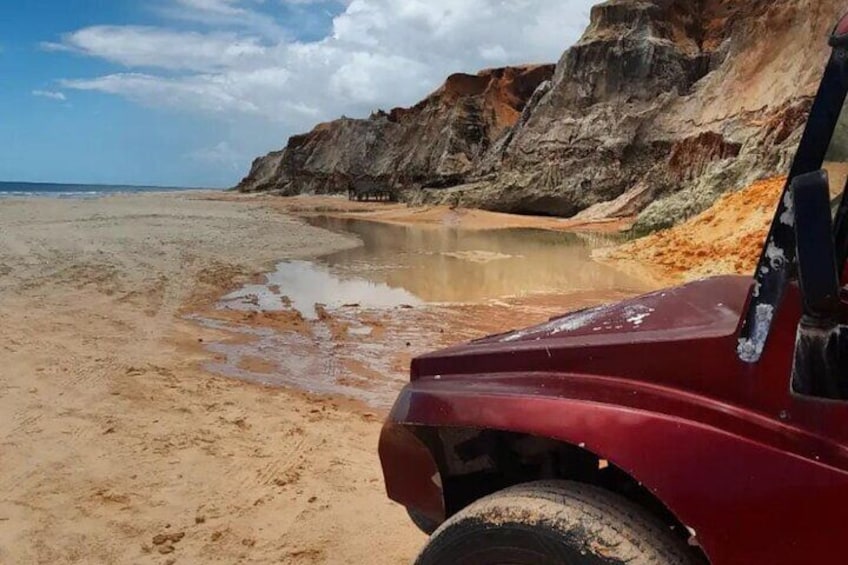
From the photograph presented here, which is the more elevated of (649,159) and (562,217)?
(649,159)

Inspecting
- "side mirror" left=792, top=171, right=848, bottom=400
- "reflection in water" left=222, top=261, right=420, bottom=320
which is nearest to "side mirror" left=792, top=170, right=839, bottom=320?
"side mirror" left=792, top=171, right=848, bottom=400

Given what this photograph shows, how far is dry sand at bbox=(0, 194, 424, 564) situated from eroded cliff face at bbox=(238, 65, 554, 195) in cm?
3811

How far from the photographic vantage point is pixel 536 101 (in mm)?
40719

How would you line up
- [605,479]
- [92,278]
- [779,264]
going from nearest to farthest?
[779,264] < [605,479] < [92,278]

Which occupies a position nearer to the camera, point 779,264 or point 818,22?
point 779,264

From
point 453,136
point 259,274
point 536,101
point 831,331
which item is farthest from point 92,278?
point 453,136

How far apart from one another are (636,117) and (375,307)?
28211mm

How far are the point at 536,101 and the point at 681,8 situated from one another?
9.25 meters

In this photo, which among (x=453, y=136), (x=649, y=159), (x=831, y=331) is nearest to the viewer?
(x=831, y=331)

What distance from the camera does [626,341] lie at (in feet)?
6.15

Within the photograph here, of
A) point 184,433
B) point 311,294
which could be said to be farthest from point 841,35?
point 311,294

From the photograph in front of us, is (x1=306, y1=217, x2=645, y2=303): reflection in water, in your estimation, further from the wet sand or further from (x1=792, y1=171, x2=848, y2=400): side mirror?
(x1=792, y1=171, x2=848, y2=400): side mirror

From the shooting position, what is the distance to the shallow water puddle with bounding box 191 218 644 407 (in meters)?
6.78

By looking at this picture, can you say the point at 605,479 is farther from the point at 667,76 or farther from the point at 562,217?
the point at 667,76
